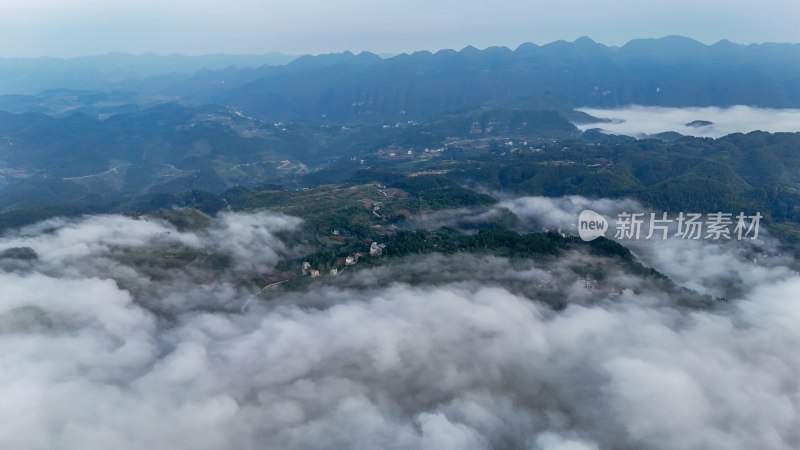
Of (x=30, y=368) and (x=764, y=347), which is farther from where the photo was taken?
(x=764, y=347)

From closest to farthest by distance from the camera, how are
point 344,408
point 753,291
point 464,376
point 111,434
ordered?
point 111,434, point 344,408, point 464,376, point 753,291

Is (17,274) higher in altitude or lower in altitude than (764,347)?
higher

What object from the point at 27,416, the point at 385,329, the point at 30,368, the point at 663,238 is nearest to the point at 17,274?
the point at 30,368

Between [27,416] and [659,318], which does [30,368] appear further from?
[659,318]

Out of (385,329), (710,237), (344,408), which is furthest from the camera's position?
Result: (710,237)

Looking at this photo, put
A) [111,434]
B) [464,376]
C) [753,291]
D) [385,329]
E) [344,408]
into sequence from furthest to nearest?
[753,291], [385,329], [464,376], [344,408], [111,434]

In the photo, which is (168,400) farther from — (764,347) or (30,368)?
(764,347)

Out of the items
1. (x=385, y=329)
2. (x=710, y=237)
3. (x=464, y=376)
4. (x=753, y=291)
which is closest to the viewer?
(x=464, y=376)

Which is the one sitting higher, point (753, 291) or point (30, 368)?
point (30, 368)

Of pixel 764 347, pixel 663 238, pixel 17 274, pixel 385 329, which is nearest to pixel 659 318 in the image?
pixel 764 347
